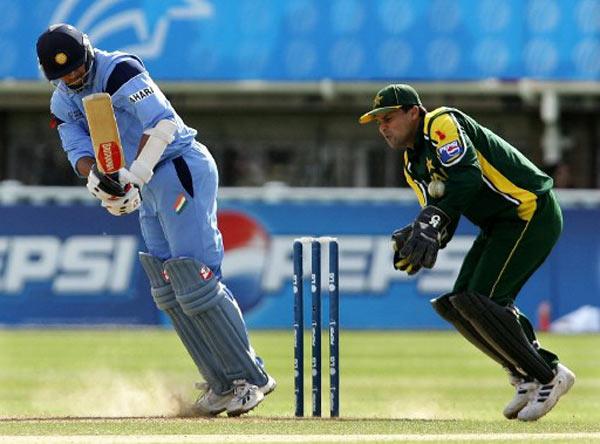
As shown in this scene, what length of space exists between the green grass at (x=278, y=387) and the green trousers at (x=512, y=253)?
622mm

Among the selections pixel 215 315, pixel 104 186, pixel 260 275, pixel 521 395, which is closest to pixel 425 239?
pixel 521 395

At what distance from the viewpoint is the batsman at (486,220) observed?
7.27 meters

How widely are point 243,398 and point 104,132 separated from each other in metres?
1.45

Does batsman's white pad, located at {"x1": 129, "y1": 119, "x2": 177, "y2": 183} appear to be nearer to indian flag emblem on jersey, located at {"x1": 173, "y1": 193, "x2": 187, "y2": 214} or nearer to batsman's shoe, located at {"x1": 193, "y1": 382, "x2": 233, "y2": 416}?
indian flag emblem on jersey, located at {"x1": 173, "y1": 193, "x2": 187, "y2": 214}

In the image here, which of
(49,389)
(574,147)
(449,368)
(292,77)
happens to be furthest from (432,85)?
(49,389)

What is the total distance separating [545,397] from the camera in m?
7.48

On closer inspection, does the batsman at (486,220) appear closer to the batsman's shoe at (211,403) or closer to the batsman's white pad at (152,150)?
the batsman's white pad at (152,150)

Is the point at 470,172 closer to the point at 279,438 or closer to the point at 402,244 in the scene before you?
the point at 402,244

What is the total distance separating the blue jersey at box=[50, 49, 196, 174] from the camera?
7379mm

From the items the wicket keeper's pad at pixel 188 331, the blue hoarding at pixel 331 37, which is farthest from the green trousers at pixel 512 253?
the blue hoarding at pixel 331 37

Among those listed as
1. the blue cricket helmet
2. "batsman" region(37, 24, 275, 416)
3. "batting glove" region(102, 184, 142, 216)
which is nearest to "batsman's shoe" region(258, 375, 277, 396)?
"batsman" region(37, 24, 275, 416)

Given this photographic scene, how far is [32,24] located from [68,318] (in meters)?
6.06

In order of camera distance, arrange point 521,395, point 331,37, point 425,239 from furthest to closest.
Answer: point 331,37 < point 521,395 < point 425,239

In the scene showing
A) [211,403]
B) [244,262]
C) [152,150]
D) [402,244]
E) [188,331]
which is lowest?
[244,262]
